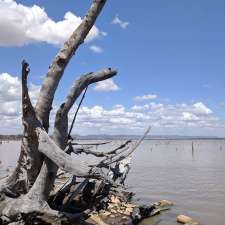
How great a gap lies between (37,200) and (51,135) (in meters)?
1.72

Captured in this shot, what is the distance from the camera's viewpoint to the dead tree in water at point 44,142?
1012cm

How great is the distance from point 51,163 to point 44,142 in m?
0.58

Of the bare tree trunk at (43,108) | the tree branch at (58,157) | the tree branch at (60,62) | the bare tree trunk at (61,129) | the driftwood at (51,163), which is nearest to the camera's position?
the tree branch at (58,157)

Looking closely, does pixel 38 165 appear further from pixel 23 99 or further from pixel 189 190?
pixel 189 190

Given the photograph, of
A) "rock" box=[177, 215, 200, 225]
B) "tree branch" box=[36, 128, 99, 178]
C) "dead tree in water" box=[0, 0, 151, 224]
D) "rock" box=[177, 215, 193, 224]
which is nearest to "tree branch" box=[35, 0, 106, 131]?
"dead tree in water" box=[0, 0, 151, 224]

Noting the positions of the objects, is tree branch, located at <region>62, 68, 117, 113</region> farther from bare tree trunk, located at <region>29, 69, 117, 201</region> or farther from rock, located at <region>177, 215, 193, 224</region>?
rock, located at <region>177, 215, 193, 224</region>

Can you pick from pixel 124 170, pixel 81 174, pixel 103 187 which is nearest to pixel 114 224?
pixel 124 170

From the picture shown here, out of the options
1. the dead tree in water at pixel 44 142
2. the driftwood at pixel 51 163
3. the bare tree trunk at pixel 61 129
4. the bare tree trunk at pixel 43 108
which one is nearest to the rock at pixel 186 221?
the driftwood at pixel 51 163

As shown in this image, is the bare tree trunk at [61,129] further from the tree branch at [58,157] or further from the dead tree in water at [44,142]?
the tree branch at [58,157]

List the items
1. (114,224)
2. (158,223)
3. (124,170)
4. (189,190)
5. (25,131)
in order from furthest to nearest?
(189,190) → (158,223) → (114,224) → (124,170) → (25,131)

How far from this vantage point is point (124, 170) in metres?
15.3

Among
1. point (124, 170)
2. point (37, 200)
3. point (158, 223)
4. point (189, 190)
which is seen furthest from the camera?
point (189, 190)

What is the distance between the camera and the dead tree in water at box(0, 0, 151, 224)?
1012 centimetres

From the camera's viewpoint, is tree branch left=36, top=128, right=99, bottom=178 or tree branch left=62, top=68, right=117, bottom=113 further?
tree branch left=62, top=68, right=117, bottom=113
